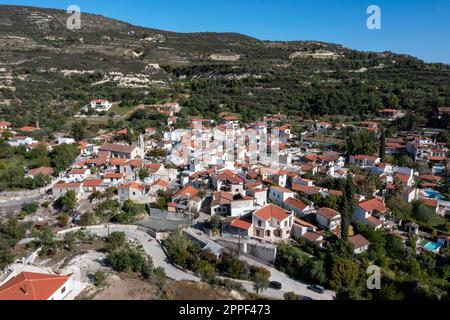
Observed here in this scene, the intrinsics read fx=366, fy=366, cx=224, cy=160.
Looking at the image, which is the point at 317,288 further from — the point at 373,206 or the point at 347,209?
the point at 373,206

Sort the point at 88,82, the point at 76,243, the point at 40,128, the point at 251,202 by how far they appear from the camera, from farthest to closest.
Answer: the point at 88,82 < the point at 40,128 < the point at 251,202 < the point at 76,243

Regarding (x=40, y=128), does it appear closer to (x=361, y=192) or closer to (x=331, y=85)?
(x=361, y=192)

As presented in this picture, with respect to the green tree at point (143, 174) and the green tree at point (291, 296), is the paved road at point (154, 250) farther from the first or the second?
the green tree at point (143, 174)

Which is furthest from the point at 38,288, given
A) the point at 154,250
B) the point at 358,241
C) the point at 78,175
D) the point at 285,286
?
the point at 358,241

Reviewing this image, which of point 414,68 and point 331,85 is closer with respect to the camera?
point 331,85

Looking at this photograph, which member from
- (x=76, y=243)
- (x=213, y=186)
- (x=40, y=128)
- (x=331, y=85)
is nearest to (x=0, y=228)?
(x=76, y=243)

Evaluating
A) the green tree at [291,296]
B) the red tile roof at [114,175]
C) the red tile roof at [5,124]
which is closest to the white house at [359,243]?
the green tree at [291,296]
